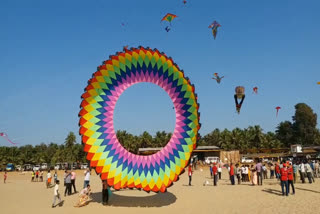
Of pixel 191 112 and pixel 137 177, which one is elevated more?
pixel 191 112

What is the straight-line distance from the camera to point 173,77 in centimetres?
1422

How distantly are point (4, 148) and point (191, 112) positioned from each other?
275 ft

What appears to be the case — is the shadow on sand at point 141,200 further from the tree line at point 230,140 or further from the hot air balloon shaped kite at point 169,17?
the tree line at point 230,140

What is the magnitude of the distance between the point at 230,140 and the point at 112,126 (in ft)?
220

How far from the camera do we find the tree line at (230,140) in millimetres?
75750

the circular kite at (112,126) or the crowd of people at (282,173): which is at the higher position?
the circular kite at (112,126)

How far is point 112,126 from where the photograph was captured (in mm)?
13945

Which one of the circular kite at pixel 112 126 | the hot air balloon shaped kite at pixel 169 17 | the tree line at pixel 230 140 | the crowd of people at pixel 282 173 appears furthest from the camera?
the tree line at pixel 230 140

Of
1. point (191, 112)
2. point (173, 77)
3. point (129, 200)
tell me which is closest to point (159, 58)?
point (173, 77)

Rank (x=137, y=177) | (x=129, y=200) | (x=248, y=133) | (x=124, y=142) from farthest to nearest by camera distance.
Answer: (x=124, y=142) < (x=248, y=133) < (x=129, y=200) < (x=137, y=177)

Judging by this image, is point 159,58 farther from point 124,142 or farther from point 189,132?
point 124,142

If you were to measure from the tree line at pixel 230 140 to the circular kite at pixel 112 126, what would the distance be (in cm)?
6388

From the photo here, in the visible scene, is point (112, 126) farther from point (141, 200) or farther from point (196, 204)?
point (196, 204)

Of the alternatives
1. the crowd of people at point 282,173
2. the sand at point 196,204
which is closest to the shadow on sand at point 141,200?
the sand at point 196,204
